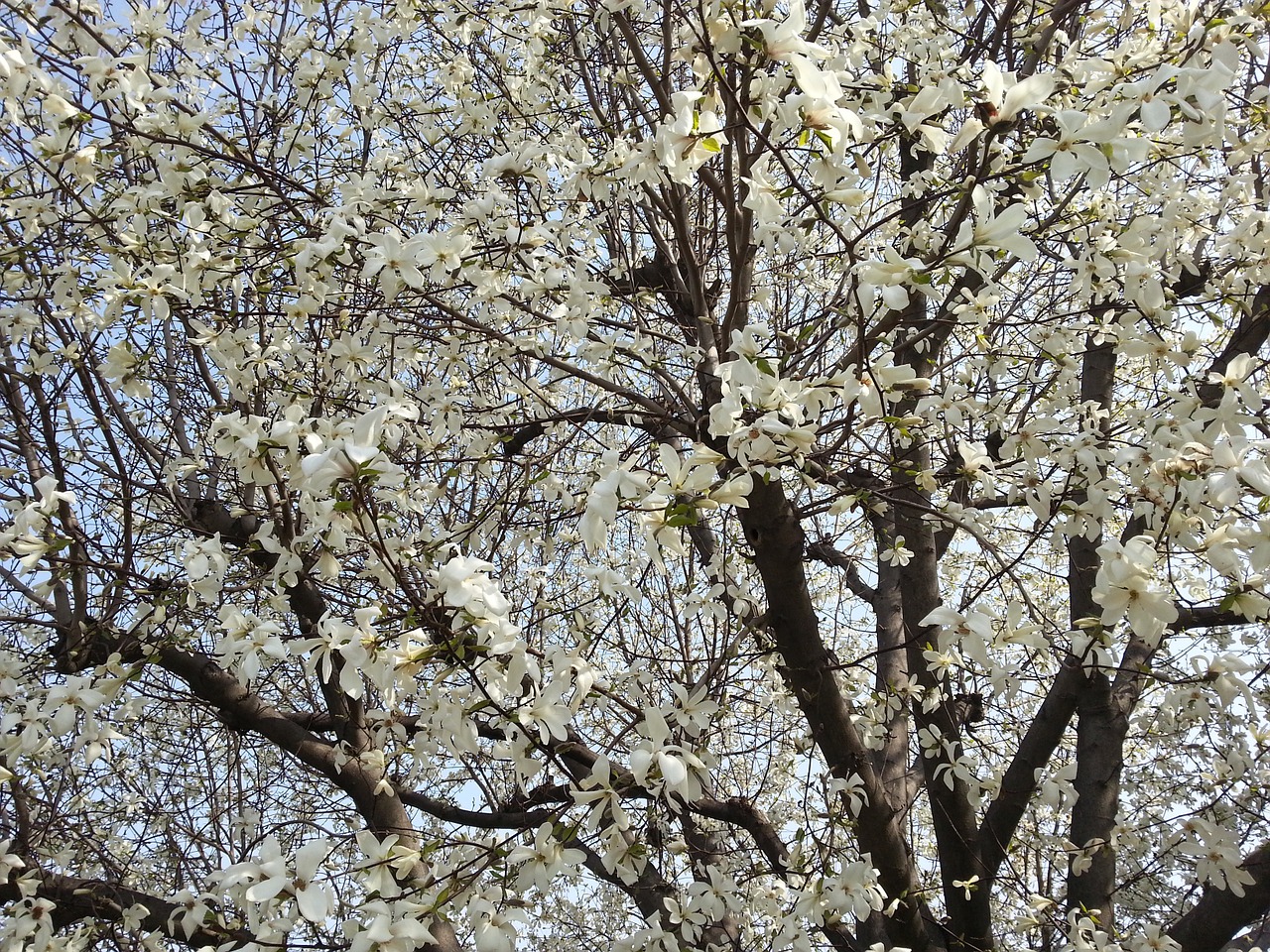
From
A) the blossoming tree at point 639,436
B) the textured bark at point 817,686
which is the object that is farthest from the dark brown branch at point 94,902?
the textured bark at point 817,686

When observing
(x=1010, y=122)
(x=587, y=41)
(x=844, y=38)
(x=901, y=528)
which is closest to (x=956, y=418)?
(x=1010, y=122)

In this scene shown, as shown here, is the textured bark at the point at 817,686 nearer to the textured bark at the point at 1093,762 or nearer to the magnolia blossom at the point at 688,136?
the textured bark at the point at 1093,762

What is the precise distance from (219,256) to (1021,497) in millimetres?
2369

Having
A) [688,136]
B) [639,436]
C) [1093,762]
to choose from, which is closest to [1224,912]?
[1093,762]

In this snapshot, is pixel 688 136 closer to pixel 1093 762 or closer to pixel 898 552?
pixel 898 552

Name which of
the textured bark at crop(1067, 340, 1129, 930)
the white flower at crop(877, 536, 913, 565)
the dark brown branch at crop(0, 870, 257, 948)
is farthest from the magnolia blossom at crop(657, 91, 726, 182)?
the dark brown branch at crop(0, 870, 257, 948)

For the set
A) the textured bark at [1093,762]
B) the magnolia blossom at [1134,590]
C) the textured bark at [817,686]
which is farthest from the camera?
the textured bark at [1093,762]

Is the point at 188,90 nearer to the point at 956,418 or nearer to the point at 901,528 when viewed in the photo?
the point at 956,418

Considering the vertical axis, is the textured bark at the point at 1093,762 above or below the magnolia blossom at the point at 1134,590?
above

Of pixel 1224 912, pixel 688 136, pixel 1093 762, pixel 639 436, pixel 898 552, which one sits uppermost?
pixel 639 436

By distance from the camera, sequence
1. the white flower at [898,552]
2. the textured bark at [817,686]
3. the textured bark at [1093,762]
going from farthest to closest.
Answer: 1. the textured bark at [1093,762]
2. the white flower at [898,552]
3. the textured bark at [817,686]

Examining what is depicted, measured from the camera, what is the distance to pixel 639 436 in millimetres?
2932

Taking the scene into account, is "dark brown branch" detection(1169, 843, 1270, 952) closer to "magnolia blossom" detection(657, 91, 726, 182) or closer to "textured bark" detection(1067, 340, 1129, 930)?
"textured bark" detection(1067, 340, 1129, 930)

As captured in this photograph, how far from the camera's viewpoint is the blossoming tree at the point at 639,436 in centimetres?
163
